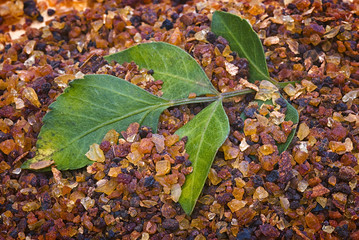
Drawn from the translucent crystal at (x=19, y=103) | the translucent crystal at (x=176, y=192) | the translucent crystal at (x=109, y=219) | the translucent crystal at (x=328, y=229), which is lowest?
the translucent crystal at (x=328, y=229)

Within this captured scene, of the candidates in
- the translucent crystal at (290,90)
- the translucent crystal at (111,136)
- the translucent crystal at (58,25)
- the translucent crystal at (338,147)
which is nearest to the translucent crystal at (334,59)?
the translucent crystal at (290,90)

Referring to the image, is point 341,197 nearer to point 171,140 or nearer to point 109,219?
point 171,140

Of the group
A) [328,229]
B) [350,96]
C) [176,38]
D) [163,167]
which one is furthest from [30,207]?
[350,96]

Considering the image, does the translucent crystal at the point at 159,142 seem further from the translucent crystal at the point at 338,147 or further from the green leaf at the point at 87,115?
the translucent crystal at the point at 338,147

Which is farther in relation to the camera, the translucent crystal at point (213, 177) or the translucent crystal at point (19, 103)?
the translucent crystal at point (19, 103)

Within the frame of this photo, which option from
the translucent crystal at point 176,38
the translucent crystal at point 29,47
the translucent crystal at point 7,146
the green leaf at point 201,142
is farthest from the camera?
the translucent crystal at point 29,47

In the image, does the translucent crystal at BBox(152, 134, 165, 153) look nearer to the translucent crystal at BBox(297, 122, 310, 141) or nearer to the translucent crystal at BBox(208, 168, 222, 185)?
the translucent crystal at BBox(208, 168, 222, 185)

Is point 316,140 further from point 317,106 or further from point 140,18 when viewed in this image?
point 140,18

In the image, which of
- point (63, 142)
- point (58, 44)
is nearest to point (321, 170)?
point (63, 142)
